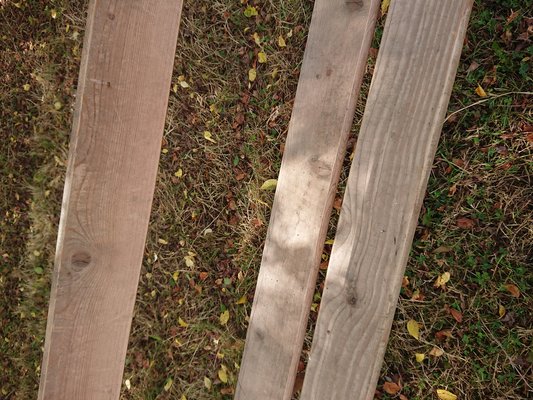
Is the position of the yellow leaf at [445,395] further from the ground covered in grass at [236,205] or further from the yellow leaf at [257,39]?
the yellow leaf at [257,39]

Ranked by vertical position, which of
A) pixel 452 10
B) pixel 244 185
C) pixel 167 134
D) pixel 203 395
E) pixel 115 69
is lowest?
pixel 203 395

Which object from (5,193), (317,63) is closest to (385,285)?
(317,63)

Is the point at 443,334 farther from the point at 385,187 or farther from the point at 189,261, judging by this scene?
the point at 189,261

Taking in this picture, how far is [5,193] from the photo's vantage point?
13.4 ft

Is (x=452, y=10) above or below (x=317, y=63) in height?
above

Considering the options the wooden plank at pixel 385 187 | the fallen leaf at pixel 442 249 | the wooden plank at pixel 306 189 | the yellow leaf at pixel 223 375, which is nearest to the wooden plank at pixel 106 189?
the wooden plank at pixel 306 189

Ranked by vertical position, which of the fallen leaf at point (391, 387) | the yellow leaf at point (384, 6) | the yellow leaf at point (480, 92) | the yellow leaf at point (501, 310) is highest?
the yellow leaf at point (384, 6)

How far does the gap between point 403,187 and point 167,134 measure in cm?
231

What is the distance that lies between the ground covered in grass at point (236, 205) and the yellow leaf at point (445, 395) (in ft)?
0.08

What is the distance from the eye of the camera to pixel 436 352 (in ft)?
7.91

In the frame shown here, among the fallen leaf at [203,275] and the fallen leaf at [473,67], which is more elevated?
the fallen leaf at [473,67]

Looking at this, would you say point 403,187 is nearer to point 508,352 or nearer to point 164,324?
point 508,352

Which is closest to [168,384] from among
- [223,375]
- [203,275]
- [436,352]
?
[223,375]

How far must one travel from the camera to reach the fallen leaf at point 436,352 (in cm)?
240
